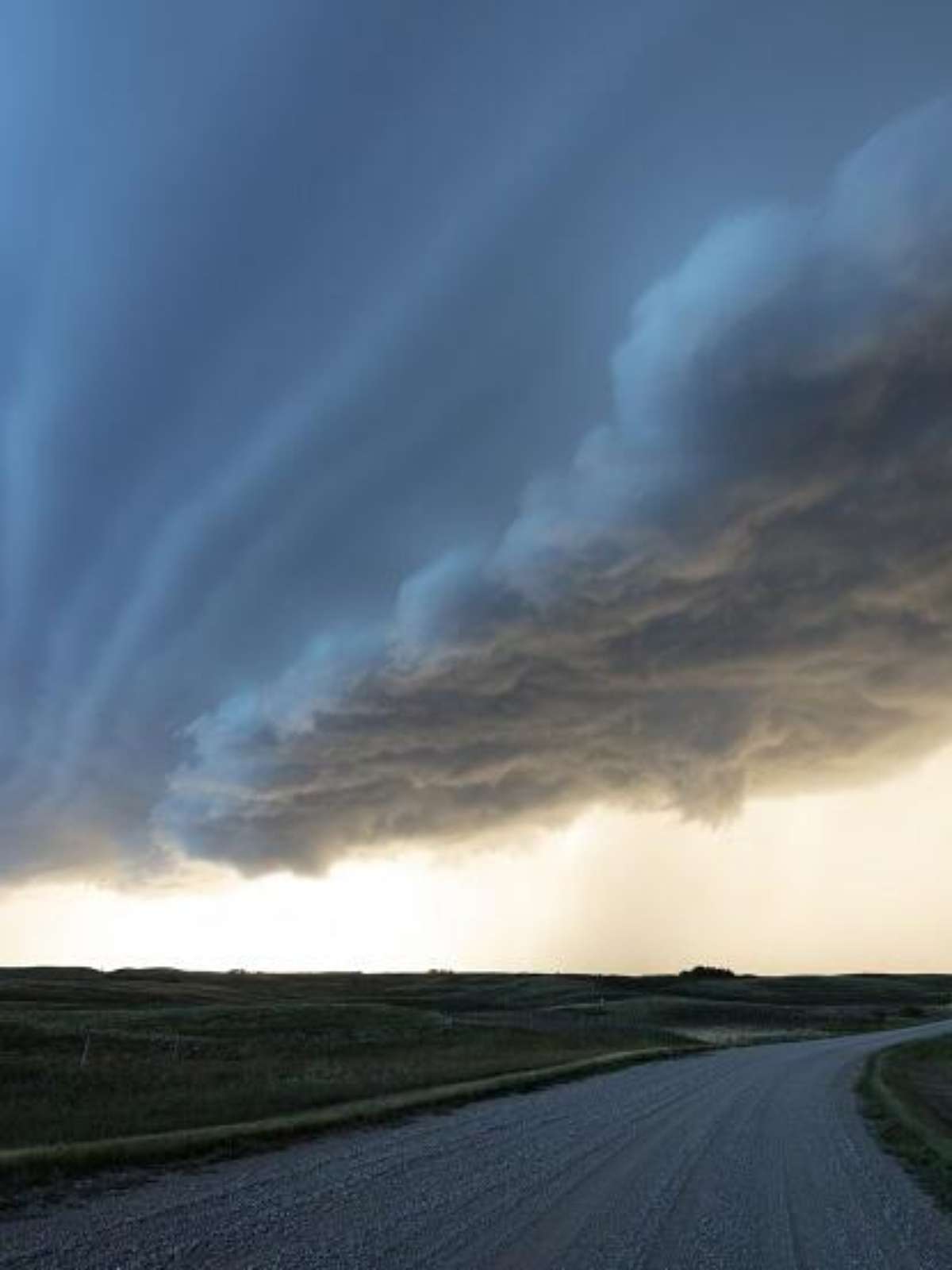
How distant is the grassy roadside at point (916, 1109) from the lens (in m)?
20.2

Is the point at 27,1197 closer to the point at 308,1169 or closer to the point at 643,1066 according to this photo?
the point at 308,1169

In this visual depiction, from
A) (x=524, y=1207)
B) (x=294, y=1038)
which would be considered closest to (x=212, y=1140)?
(x=524, y=1207)

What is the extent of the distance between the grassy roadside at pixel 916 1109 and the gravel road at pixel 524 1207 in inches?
25.1

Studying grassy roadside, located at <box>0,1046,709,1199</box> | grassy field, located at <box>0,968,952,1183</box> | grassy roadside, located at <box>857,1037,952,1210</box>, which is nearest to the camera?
grassy roadside, located at <box>0,1046,709,1199</box>

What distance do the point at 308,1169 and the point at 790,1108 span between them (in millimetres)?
17363

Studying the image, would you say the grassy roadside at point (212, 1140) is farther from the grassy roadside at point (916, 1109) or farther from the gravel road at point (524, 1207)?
the grassy roadside at point (916, 1109)

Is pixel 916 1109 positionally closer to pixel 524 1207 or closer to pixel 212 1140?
pixel 524 1207

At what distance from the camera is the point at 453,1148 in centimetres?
2045

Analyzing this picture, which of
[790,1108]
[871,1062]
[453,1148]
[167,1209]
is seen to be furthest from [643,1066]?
[167,1209]

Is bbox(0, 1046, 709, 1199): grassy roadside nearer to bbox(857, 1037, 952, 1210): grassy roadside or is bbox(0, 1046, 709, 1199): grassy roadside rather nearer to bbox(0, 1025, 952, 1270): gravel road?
bbox(0, 1025, 952, 1270): gravel road

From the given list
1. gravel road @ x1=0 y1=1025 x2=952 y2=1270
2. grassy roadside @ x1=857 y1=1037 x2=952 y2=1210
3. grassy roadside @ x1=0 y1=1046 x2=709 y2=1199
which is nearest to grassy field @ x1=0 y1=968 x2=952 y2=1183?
grassy roadside @ x1=0 y1=1046 x2=709 y2=1199

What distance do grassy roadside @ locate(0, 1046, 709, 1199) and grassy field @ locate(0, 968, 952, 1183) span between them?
103 centimetres

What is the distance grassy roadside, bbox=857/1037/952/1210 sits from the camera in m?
20.2

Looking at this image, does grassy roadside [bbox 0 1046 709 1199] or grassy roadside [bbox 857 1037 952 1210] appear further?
grassy roadside [bbox 857 1037 952 1210]
